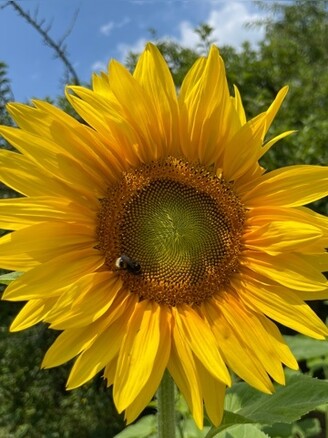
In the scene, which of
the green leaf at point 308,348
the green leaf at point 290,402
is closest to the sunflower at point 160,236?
the green leaf at point 290,402

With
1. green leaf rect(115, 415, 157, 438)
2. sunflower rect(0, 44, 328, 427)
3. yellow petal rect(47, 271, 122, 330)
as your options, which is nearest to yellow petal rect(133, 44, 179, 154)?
sunflower rect(0, 44, 328, 427)

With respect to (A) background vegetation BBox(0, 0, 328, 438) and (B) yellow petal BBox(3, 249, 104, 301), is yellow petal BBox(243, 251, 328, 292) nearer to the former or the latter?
(B) yellow petal BBox(3, 249, 104, 301)

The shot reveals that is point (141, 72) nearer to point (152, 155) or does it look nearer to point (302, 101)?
point (152, 155)

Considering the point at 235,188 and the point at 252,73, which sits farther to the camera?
the point at 252,73

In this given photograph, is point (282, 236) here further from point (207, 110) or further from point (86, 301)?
point (86, 301)

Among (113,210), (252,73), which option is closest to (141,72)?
(113,210)

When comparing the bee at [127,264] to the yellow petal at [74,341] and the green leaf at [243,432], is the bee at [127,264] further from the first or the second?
the green leaf at [243,432]
